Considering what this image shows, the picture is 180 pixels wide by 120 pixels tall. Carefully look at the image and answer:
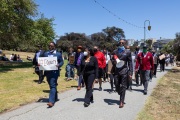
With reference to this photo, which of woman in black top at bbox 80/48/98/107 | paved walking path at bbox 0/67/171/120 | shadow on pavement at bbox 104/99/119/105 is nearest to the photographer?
paved walking path at bbox 0/67/171/120

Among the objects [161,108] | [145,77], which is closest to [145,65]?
[145,77]

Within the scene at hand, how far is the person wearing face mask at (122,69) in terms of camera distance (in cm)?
941

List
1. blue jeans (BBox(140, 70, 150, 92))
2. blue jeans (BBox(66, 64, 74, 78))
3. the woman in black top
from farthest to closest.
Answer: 1. blue jeans (BBox(66, 64, 74, 78))
2. blue jeans (BBox(140, 70, 150, 92))
3. the woman in black top

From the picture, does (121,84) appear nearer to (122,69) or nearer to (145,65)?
(122,69)

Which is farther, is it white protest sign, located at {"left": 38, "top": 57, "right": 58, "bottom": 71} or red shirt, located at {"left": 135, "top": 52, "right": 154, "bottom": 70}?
red shirt, located at {"left": 135, "top": 52, "right": 154, "bottom": 70}

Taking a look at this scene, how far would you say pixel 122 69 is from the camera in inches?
376

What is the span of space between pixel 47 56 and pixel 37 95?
2242mm

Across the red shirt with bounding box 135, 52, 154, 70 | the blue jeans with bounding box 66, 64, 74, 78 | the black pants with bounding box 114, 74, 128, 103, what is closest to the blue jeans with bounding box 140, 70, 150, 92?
the red shirt with bounding box 135, 52, 154, 70

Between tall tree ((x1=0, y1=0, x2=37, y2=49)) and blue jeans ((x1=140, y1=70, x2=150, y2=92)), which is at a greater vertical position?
tall tree ((x1=0, y1=0, x2=37, y2=49))

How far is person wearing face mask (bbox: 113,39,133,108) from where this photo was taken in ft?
30.9

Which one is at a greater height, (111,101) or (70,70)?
(70,70)

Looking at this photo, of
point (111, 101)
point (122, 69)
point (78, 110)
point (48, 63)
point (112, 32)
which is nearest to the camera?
point (78, 110)

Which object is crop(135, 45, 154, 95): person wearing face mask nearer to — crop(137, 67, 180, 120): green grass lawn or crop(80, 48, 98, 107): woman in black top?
crop(137, 67, 180, 120): green grass lawn

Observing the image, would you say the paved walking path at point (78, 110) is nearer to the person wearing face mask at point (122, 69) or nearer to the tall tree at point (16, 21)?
the person wearing face mask at point (122, 69)
